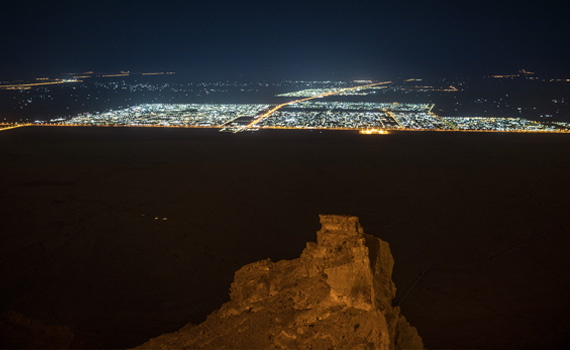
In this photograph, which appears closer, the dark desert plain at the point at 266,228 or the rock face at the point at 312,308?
the rock face at the point at 312,308

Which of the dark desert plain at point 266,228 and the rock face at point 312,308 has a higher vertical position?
the rock face at point 312,308

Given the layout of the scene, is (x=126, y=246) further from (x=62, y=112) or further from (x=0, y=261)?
(x=62, y=112)

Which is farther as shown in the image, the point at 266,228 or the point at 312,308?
the point at 266,228

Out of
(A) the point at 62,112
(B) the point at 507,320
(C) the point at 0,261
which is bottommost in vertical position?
(B) the point at 507,320

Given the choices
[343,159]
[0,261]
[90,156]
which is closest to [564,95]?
→ [343,159]

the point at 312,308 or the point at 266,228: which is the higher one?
the point at 312,308
